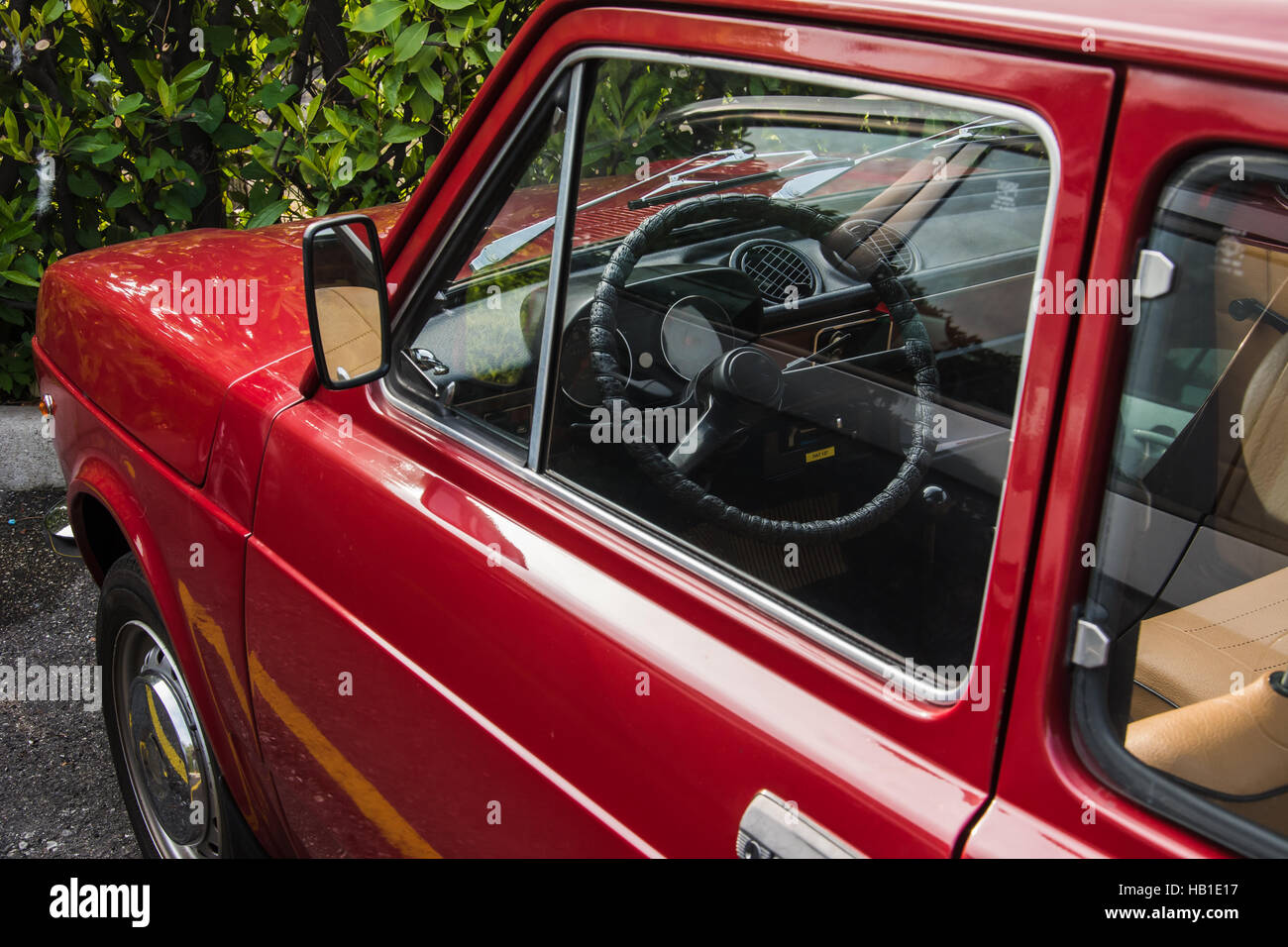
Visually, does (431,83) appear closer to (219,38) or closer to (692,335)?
(219,38)

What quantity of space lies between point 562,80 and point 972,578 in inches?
33.3

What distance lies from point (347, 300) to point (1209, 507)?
1252mm

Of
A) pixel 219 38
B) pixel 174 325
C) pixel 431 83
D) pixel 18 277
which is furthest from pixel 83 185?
pixel 174 325

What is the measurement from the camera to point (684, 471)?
1476 mm

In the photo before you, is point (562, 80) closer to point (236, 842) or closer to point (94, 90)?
point (236, 842)

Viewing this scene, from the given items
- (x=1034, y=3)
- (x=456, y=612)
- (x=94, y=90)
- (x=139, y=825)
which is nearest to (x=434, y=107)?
(x=94, y=90)

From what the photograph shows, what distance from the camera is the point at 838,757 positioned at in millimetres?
1115

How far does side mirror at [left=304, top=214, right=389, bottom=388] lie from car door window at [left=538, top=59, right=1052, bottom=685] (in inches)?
12.9

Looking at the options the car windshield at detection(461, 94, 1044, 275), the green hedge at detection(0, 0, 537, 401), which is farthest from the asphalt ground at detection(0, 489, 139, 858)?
the car windshield at detection(461, 94, 1044, 275)

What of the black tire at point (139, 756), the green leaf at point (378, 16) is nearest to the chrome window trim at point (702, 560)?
the black tire at point (139, 756)

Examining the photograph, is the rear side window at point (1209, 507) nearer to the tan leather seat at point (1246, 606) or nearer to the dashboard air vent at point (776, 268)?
the tan leather seat at point (1246, 606)

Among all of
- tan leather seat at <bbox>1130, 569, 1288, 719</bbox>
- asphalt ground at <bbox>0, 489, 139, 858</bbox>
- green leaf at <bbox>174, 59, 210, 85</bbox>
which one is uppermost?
green leaf at <bbox>174, 59, 210, 85</bbox>

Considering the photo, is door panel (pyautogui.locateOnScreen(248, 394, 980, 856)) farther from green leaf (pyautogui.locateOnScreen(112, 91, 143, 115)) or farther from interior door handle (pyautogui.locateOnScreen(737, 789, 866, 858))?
green leaf (pyautogui.locateOnScreen(112, 91, 143, 115))

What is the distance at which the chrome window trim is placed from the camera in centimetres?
99
